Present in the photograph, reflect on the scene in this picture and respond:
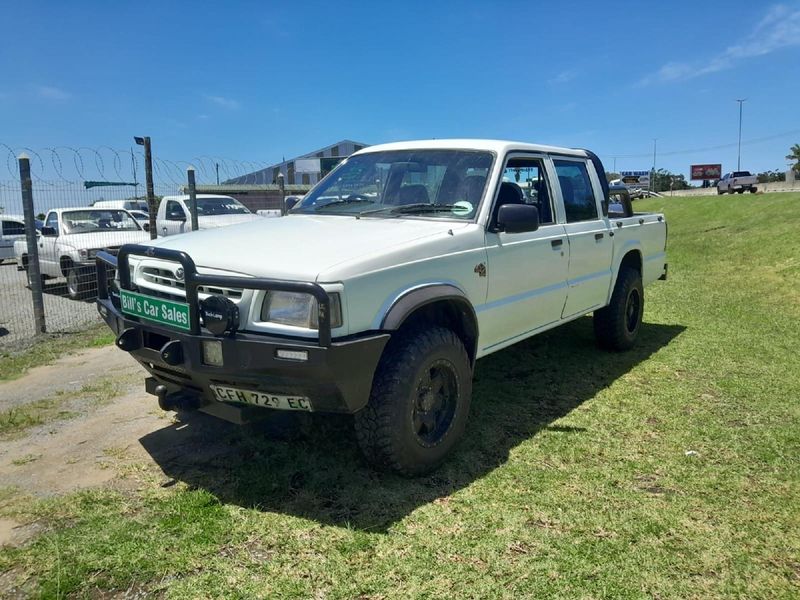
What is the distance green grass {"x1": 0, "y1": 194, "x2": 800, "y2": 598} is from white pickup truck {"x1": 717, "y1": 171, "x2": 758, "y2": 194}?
44073 millimetres

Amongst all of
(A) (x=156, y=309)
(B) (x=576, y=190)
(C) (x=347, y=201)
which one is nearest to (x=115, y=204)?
(C) (x=347, y=201)

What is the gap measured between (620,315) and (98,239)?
8.40m

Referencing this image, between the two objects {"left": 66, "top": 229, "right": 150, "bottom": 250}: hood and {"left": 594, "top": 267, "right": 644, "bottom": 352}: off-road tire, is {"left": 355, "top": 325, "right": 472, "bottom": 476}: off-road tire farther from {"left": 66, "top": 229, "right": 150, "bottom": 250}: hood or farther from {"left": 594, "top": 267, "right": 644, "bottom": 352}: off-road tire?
{"left": 66, "top": 229, "right": 150, "bottom": 250}: hood

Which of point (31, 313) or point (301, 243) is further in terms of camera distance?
point (31, 313)

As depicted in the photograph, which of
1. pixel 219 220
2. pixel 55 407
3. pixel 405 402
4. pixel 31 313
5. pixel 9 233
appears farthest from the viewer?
pixel 9 233

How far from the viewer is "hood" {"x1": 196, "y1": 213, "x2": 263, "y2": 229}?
11.5m

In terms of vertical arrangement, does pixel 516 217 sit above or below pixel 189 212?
below

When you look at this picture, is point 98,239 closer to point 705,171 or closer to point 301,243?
point 301,243

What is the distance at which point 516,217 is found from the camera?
3896mm

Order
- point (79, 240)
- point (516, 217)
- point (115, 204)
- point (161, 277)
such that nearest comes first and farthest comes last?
point (161, 277)
point (516, 217)
point (79, 240)
point (115, 204)

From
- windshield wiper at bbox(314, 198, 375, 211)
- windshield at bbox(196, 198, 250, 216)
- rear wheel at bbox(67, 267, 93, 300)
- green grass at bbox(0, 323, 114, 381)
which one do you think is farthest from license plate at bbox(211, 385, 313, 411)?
windshield at bbox(196, 198, 250, 216)

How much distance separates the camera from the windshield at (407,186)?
4133mm

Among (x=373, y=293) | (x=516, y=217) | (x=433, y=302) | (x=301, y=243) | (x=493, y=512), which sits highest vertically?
(x=516, y=217)

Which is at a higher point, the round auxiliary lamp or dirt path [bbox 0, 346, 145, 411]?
A: the round auxiliary lamp
